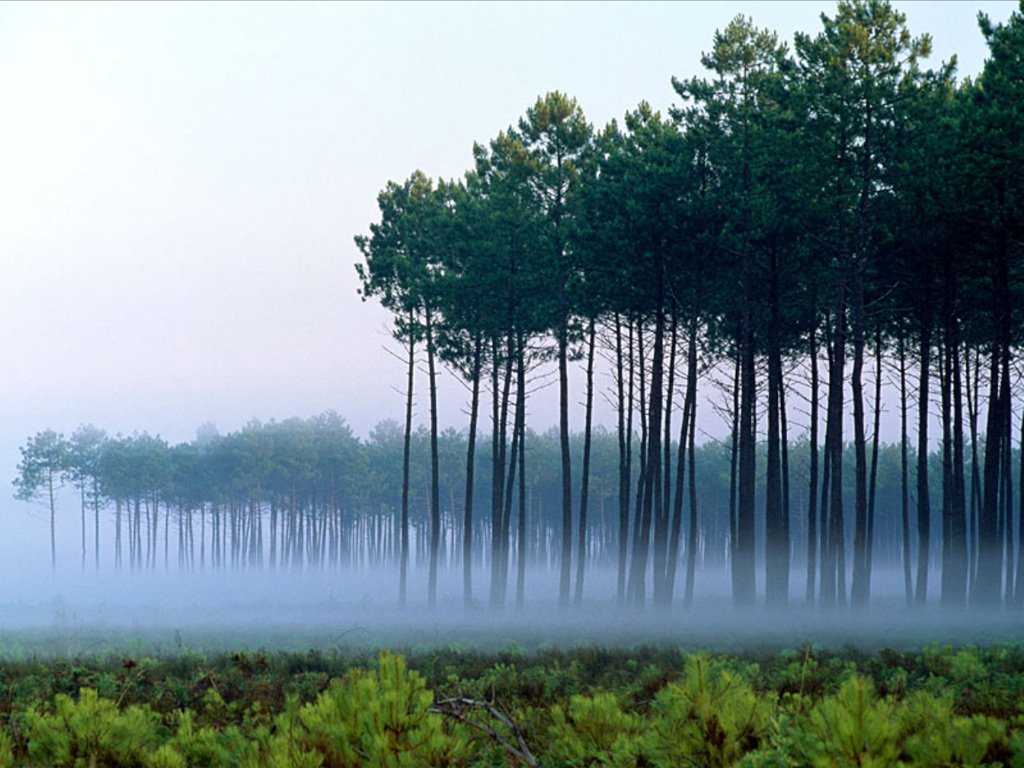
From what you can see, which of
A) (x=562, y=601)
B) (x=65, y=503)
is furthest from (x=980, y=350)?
(x=65, y=503)

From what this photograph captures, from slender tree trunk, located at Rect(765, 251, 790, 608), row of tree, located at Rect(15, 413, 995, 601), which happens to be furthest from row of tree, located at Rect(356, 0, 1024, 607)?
row of tree, located at Rect(15, 413, 995, 601)

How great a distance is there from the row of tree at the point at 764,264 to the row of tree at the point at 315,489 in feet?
146

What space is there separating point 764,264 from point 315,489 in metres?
71.4

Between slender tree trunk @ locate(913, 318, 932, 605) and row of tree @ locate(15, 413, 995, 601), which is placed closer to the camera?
slender tree trunk @ locate(913, 318, 932, 605)

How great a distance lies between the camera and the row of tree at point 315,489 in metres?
87.0

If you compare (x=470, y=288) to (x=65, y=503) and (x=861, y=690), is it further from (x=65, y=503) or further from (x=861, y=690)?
(x=65, y=503)

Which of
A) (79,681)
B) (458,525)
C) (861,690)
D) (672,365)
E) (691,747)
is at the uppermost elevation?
(672,365)

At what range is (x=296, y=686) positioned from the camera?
33.8 ft

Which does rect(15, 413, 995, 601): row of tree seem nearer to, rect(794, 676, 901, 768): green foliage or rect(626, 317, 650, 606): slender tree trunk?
rect(626, 317, 650, 606): slender tree trunk

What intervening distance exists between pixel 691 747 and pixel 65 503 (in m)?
99.2

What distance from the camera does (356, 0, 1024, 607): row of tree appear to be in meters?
25.9

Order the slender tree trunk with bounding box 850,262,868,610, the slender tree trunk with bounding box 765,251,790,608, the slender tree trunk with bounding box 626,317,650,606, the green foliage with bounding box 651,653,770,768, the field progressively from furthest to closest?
the slender tree trunk with bounding box 626,317,650,606
the slender tree trunk with bounding box 765,251,790,608
the slender tree trunk with bounding box 850,262,868,610
the green foliage with bounding box 651,653,770,768
the field

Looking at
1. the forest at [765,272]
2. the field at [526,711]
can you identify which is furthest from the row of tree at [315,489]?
the field at [526,711]

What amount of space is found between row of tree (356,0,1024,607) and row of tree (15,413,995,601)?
4447 centimetres
